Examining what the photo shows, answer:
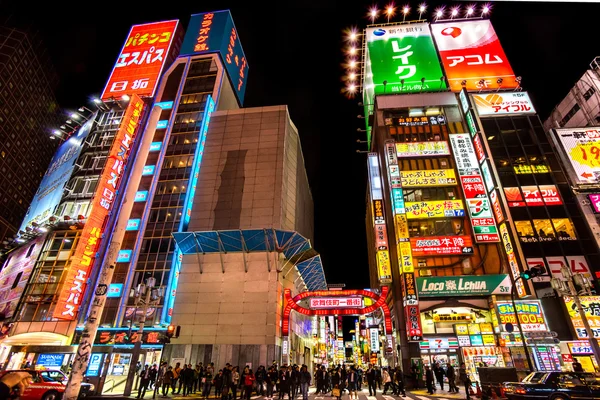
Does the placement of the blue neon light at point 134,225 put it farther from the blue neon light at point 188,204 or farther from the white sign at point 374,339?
the white sign at point 374,339

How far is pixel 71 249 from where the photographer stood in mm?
34562

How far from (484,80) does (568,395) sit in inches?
1694

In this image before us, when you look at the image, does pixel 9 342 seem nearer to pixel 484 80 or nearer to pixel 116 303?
pixel 116 303

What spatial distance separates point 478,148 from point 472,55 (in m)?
21.4

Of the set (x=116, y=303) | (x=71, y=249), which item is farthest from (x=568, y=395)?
(x=71, y=249)

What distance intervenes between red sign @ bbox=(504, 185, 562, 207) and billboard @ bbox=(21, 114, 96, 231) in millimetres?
53678

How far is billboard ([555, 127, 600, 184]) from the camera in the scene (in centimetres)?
3484

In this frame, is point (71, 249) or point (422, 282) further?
point (71, 249)

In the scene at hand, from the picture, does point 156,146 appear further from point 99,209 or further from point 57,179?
point 99,209

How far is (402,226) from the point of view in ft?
105

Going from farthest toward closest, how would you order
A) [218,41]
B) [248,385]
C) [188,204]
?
[218,41], [188,204], [248,385]

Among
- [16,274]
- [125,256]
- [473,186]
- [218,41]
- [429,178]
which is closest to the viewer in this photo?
[125,256]

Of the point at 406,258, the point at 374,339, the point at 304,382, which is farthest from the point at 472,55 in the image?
the point at 304,382

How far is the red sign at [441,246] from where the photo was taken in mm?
31716
